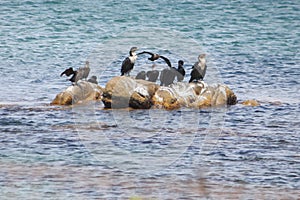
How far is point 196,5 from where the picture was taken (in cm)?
5116

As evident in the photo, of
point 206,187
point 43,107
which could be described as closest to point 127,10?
point 43,107

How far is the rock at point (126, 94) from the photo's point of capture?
19781mm

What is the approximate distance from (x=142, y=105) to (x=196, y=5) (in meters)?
31.8

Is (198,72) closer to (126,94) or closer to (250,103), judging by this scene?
(250,103)

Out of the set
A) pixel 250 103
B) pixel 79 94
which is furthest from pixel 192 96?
pixel 79 94

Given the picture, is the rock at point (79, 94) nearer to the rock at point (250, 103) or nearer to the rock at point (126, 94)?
the rock at point (126, 94)

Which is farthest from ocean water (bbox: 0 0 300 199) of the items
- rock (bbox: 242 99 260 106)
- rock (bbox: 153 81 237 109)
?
rock (bbox: 153 81 237 109)

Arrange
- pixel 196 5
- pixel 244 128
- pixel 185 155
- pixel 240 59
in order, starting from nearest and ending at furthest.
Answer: pixel 185 155, pixel 244 128, pixel 240 59, pixel 196 5

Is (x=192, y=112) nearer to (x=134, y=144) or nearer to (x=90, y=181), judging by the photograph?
(x=134, y=144)

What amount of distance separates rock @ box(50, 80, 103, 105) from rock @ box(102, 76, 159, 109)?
0.90 metres

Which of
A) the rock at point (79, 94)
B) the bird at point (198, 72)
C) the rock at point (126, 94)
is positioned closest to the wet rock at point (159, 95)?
the rock at point (126, 94)

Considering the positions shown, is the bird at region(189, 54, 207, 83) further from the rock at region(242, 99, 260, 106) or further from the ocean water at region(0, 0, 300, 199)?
the ocean water at region(0, 0, 300, 199)

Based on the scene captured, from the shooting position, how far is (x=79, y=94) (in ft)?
68.1

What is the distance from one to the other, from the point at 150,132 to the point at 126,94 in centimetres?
243
